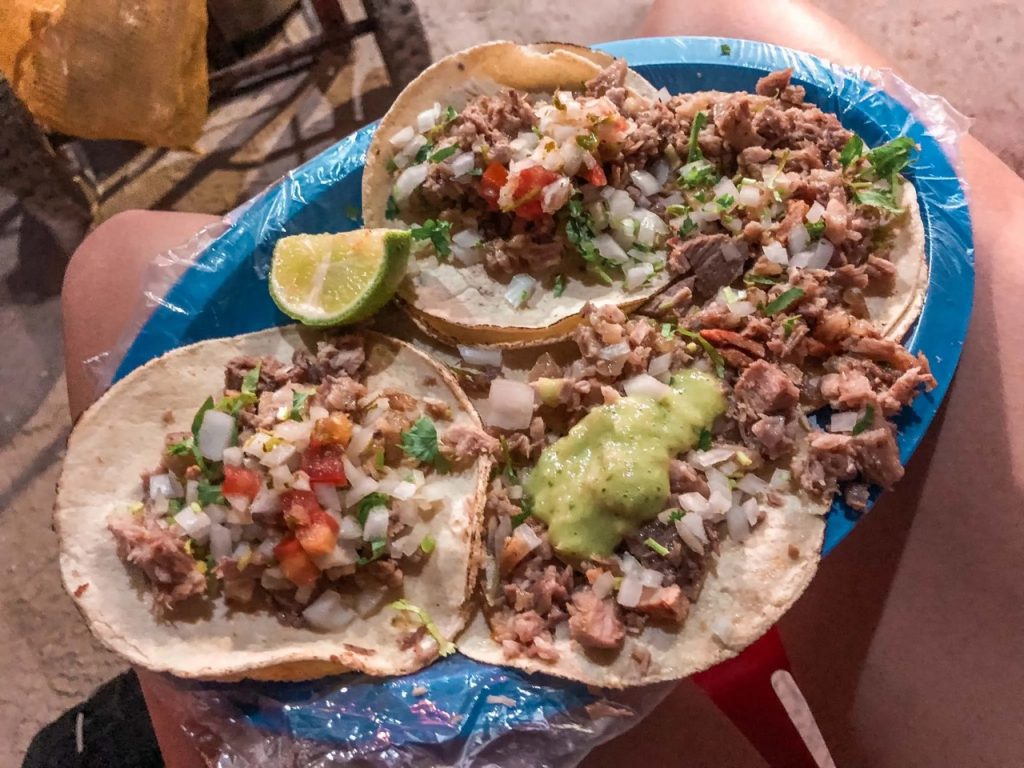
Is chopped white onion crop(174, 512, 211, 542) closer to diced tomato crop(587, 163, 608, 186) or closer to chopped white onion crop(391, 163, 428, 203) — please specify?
chopped white onion crop(391, 163, 428, 203)

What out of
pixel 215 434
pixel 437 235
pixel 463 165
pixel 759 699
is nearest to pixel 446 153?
pixel 463 165

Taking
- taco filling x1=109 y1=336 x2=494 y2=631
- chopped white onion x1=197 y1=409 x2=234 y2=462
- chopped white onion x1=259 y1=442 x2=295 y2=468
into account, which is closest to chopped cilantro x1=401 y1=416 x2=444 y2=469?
taco filling x1=109 y1=336 x2=494 y2=631

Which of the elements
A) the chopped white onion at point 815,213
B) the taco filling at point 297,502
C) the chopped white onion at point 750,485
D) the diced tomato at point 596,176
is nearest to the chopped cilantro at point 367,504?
the taco filling at point 297,502

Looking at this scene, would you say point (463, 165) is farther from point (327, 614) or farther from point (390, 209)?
point (327, 614)

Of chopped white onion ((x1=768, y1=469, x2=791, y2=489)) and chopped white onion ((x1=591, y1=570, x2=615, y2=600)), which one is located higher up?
chopped white onion ((x1=768, y1=469, x2=791, y2=489))

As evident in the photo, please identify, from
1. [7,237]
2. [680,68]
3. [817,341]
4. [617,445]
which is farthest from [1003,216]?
[7,237]

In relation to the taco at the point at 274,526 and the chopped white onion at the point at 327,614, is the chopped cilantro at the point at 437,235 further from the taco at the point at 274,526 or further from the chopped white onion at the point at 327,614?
the chopped white onion at the point at 327,614
